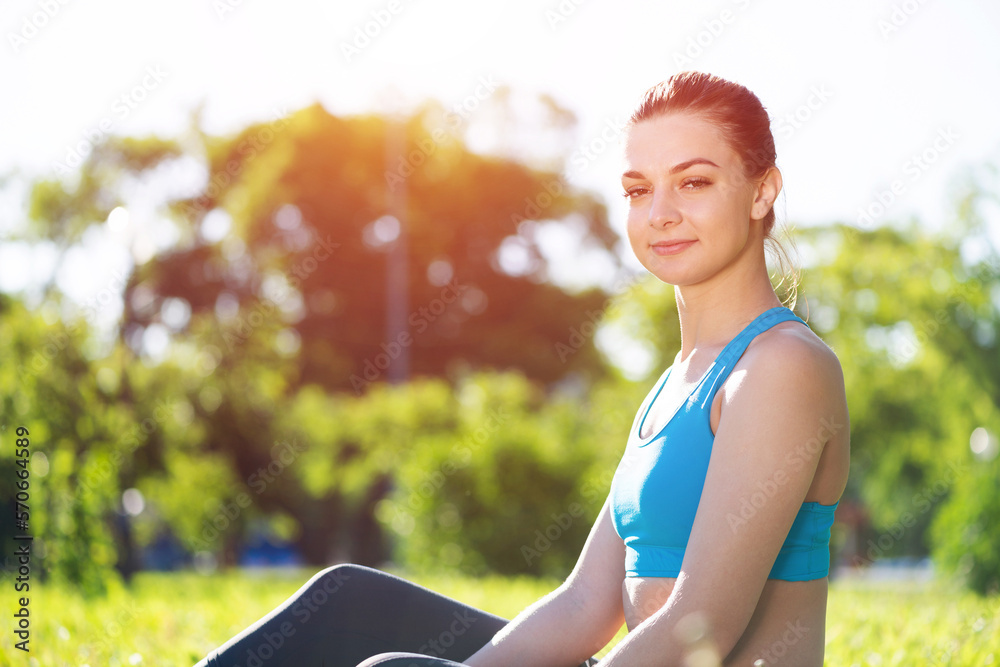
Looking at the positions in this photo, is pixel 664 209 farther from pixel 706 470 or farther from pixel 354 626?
pixel 354 626

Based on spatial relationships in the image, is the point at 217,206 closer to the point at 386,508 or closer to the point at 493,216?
the point at 386,508

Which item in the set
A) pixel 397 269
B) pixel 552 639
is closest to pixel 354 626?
pixel 552 639

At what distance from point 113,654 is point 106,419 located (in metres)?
5.62

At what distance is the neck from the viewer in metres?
1.90

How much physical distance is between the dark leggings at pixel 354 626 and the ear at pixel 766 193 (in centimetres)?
123

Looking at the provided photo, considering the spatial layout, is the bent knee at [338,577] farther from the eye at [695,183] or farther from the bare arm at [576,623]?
the eye at [695,183]

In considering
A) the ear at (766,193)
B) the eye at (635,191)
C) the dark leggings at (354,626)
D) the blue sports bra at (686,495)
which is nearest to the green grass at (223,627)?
the dark leggings at (354,626)

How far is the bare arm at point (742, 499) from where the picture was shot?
1564mm

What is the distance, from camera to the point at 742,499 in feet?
5.20

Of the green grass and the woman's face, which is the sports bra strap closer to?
the woman's face

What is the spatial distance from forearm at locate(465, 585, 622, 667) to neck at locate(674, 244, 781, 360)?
0.71m

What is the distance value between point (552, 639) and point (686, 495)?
0.65 metres

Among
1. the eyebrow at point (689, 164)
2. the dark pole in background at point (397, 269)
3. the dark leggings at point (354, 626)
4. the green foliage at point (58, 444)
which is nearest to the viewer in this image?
the eyebrow at point (689, 164)

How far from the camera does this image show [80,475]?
24.3 feet
